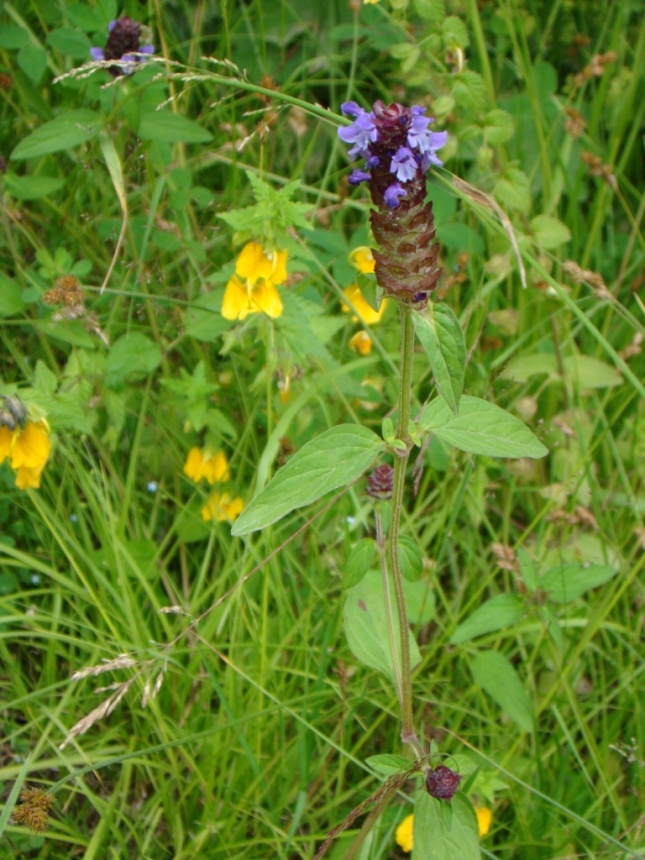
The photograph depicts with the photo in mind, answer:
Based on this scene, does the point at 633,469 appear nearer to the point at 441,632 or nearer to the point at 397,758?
the point at 441,632

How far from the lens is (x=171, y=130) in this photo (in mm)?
1737

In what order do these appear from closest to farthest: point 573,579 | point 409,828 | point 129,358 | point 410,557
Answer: point 410,557, point 409,828, point 573,579, point 129,358

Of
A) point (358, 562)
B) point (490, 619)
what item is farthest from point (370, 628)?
point (490, 619)

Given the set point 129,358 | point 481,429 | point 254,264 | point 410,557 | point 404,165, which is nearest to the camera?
point 404,165

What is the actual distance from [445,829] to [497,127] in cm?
132

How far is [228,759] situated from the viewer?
1.48 meters

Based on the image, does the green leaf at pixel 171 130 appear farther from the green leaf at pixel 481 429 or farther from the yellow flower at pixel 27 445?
the green leaf at pixel 481 429

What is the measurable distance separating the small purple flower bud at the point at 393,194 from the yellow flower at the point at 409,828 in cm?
89

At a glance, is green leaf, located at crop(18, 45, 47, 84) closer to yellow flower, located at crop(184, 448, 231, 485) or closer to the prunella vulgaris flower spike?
yellow flower, located at crop(184, 448, 231, 485)

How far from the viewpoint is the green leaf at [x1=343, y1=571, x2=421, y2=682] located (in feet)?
4.17

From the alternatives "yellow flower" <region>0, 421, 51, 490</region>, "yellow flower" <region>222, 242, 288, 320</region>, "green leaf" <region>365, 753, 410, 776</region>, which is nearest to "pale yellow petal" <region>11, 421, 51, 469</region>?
"yellow flower" <region>0, 421, 51, 490</region>

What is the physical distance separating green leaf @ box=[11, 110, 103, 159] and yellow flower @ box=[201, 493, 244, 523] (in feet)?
2.26

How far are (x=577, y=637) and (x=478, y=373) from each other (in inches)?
22.0

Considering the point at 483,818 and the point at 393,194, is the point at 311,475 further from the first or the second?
the point at 483,818
